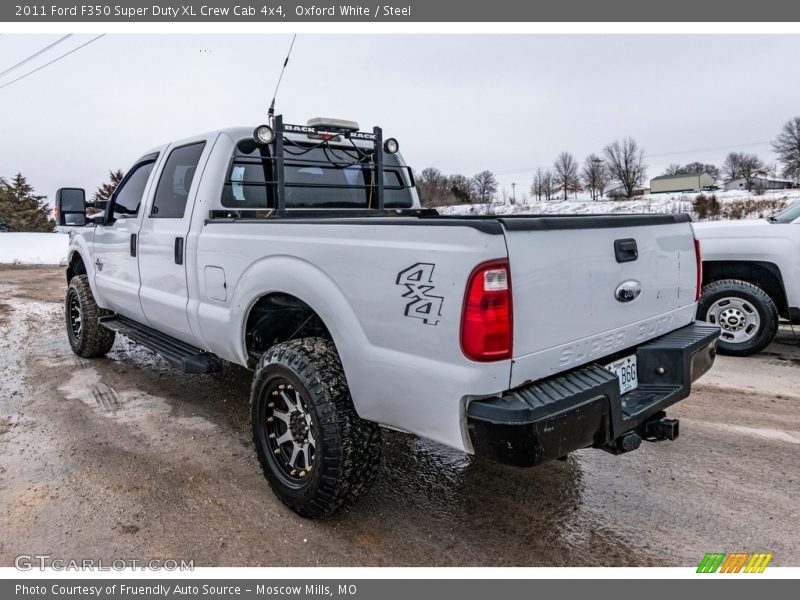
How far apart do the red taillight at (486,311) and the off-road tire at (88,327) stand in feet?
16.1

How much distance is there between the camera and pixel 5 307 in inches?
384

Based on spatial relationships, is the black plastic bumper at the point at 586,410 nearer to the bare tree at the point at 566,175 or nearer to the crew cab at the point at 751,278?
the crew cab at the point at 751,278

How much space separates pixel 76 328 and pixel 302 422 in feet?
14.9

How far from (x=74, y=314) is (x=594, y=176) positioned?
7735cm

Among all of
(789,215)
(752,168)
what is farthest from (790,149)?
(789,215)

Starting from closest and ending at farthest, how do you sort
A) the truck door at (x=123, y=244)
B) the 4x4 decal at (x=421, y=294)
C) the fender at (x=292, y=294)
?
1. the 4x4 decal at (x=421, y=294)
2. the fender at (x=292, y=294)
3. the truck door at (x=123, y=244)

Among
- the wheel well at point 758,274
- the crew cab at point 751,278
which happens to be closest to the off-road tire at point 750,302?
the crew cab at point 751,278

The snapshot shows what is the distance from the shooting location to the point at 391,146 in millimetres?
4996

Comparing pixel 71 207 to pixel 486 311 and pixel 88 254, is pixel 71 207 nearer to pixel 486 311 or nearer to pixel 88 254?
pixel 88 254

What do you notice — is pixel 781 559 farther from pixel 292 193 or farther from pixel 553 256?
pixel 292 193

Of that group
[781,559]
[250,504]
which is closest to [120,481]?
[250,504]

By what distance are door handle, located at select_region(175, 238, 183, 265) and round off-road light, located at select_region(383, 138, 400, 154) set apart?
193 centimetres

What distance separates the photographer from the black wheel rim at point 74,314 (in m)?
6.21

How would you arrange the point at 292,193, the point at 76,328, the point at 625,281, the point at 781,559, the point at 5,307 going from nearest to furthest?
the point at 781,559, the point at 625,281, the point at 292,193, the point at 76,328, the point at 5,307
